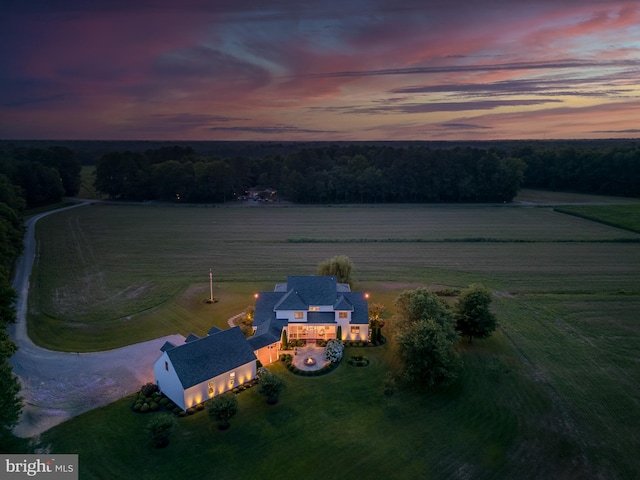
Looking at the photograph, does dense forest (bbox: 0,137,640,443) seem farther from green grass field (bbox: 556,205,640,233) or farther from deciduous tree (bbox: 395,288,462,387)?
deciduous tree (bbox: 395,288,462,387)

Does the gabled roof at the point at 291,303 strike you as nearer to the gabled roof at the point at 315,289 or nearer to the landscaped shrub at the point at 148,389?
the gabled roof at the point at 315,289

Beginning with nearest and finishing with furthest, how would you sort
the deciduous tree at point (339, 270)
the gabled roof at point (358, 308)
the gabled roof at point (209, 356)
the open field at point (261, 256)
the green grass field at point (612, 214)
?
the gabled roof at point (209, 356) → the gabled roof at point (358, 308) → the open field at point (261, 256) → the deciduous tree at point (339, 270) → the green grass field at point (612, 214)

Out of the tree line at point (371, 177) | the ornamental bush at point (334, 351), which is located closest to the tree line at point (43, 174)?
the tree line at point (371, 177)

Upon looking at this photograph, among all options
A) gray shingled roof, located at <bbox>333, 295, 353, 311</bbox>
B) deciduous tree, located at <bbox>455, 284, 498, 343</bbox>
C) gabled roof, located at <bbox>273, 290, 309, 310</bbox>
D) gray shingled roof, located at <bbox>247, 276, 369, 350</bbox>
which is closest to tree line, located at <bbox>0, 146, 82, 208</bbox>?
gray shingled roof, located at <bbox>247, 276, 369, 350</bbox>

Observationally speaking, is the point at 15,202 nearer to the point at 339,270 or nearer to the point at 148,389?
the point at 339,270

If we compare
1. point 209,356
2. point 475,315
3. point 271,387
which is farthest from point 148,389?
point 475,315

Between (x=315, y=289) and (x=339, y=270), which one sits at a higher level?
(x=315, y=289)

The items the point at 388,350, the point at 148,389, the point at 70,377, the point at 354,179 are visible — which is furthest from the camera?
the point at 354,179
